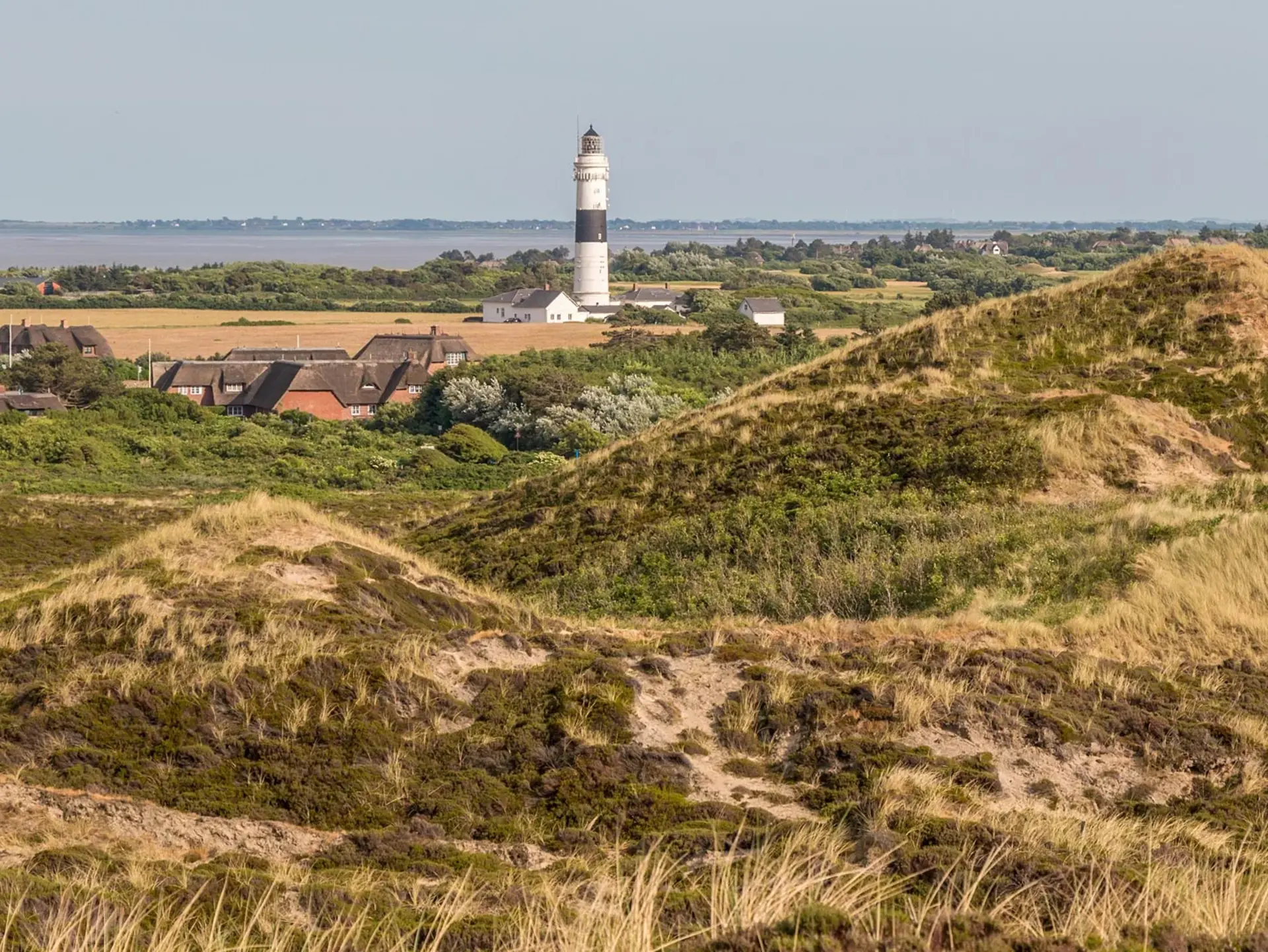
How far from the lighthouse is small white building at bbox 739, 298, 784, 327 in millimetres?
13105

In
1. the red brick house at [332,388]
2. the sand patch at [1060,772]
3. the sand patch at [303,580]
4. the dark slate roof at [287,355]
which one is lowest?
the red brick house at [332,388]

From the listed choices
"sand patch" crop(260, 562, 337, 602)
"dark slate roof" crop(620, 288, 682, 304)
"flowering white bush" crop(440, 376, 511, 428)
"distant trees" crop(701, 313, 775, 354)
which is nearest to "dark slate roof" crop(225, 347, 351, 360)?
"flowering white bush" crop(440, 376, 511, 428)

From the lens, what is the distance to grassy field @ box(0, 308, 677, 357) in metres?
92.1

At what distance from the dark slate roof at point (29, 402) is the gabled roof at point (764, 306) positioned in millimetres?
53649

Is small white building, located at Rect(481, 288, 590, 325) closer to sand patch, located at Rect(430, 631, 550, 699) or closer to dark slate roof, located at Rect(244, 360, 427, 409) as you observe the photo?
dark slate roof, located at Rect(244, 360, 427, 409)

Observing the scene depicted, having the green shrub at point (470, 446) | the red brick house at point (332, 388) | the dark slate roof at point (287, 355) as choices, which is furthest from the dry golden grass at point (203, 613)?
the dark slate roof at point (287, 355)

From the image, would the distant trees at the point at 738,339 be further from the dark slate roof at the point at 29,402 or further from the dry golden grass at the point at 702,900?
the dry golden grass at the point at 702,900

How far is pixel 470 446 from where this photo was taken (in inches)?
2147

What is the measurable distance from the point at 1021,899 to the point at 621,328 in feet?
296

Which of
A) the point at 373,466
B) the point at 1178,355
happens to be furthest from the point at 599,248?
the point at 1178,355

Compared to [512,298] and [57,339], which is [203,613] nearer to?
[57,339]

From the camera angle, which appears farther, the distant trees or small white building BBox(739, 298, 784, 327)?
small white building BBox(739, 298, 784, 327)


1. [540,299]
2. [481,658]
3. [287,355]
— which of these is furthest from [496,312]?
[481,658]

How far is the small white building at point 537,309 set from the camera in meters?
108
